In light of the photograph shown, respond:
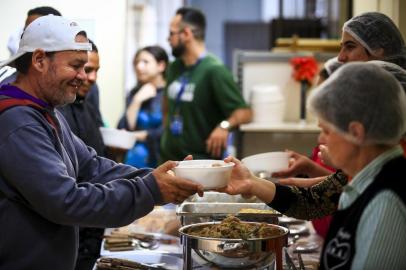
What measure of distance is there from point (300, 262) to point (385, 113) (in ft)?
2.85

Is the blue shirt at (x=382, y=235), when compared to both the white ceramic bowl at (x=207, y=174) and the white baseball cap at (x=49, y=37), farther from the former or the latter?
the white baseball cap at (x=49, y=37)

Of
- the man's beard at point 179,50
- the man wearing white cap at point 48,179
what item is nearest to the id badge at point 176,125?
the man's beard at point 179,50

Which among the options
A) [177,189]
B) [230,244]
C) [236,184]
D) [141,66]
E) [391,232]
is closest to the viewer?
[391,232]

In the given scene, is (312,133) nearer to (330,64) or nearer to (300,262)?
(330,64)

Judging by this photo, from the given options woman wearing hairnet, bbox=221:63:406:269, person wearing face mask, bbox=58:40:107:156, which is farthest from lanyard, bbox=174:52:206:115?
woman wearing hairnet, bbox=221:63:406:269

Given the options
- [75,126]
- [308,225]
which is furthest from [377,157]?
[75,126]

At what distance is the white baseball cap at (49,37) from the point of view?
74.6 inches

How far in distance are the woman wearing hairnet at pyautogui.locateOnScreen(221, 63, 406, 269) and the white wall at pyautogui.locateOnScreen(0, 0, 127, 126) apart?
1.52 meters

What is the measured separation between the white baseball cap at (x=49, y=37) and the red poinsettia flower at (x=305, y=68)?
2751mm

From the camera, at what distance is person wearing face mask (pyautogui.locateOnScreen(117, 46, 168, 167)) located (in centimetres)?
463

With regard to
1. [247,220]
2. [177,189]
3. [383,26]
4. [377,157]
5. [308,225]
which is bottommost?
[308,225]

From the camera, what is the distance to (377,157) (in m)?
1.42

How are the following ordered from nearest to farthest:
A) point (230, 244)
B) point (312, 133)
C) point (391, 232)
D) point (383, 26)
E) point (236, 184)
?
point (391, 232)
point (230, 244)
point (236, 184)
point (383, 26)
point (312, 133)

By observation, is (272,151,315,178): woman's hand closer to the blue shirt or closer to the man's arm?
the blue shirt
